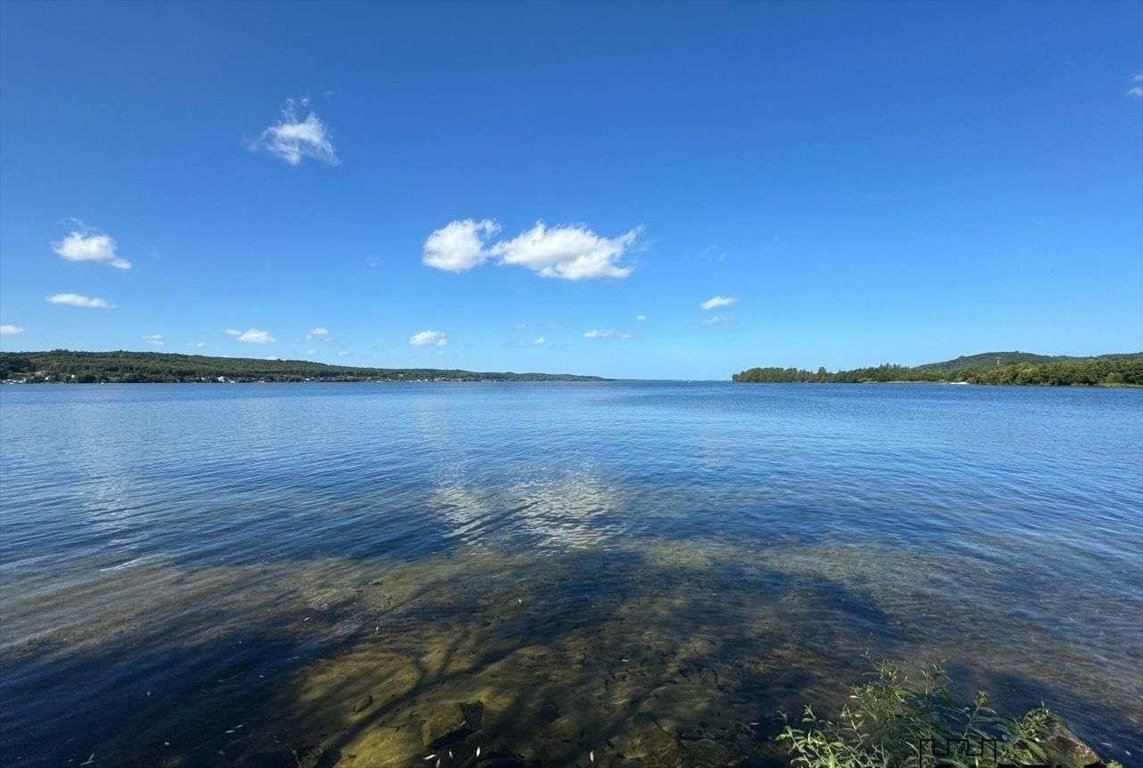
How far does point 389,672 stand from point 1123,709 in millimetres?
14040

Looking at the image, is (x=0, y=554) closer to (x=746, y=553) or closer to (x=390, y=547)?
(x=390, y=547)

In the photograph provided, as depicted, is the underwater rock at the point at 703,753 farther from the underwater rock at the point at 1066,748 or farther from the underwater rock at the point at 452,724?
the underwater rock at the point at 1066,748

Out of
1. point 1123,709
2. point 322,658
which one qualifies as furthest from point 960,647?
point 322,658

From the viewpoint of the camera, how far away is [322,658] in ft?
34.2

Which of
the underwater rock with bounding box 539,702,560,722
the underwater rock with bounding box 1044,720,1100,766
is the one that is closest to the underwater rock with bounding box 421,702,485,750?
the underwater rock with bounding box 539,702,560,722

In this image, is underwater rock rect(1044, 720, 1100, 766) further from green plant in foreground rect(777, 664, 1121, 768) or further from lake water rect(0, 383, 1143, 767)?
lake water rect(0, 383, 1143, 767)

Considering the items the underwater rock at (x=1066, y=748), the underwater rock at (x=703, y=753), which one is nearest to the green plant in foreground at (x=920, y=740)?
the underwater rock at (x=1066, y=748)

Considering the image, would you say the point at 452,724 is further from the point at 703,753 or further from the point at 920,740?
the point at 920,740

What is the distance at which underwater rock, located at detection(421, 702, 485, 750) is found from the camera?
8.06 m

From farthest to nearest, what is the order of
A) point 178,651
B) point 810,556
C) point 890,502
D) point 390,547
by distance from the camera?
point 890,502
point 390,547
point 810,556
point 178,651

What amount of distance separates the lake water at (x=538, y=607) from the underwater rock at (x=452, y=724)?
13cm

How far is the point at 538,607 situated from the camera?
12.8m

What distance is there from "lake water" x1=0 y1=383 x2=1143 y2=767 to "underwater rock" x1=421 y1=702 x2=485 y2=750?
0.13 meters

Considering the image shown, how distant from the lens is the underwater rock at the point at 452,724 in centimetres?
806
